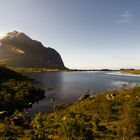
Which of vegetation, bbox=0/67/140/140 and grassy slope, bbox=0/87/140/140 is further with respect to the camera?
vegetation, bbox=0/67/140/140

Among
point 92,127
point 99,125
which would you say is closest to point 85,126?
point 92,127

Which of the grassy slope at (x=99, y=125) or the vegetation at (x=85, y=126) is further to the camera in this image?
the vegetation at (x=85, y=126)

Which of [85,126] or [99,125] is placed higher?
[85,126]

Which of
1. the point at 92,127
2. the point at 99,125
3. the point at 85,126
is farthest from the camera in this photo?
the point at 99,125

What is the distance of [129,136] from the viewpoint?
102 ft

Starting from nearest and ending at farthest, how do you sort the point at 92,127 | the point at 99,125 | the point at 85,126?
the point at 85,126 < the point at 92,127 < the point at 99,125

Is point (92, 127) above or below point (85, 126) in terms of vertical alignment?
below

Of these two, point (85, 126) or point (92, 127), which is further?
point (92, 127)

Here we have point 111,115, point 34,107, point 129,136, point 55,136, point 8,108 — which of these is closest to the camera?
point 129,136

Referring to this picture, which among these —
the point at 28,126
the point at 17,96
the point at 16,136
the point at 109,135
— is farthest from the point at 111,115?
the point at 17,96

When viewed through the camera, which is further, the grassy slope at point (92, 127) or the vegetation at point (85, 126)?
the vegetation at point (85, 126)

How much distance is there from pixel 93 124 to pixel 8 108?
2673 centimetres

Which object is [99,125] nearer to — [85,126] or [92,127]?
[92,127]

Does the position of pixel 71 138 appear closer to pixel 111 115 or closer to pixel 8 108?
pixel 111 115
